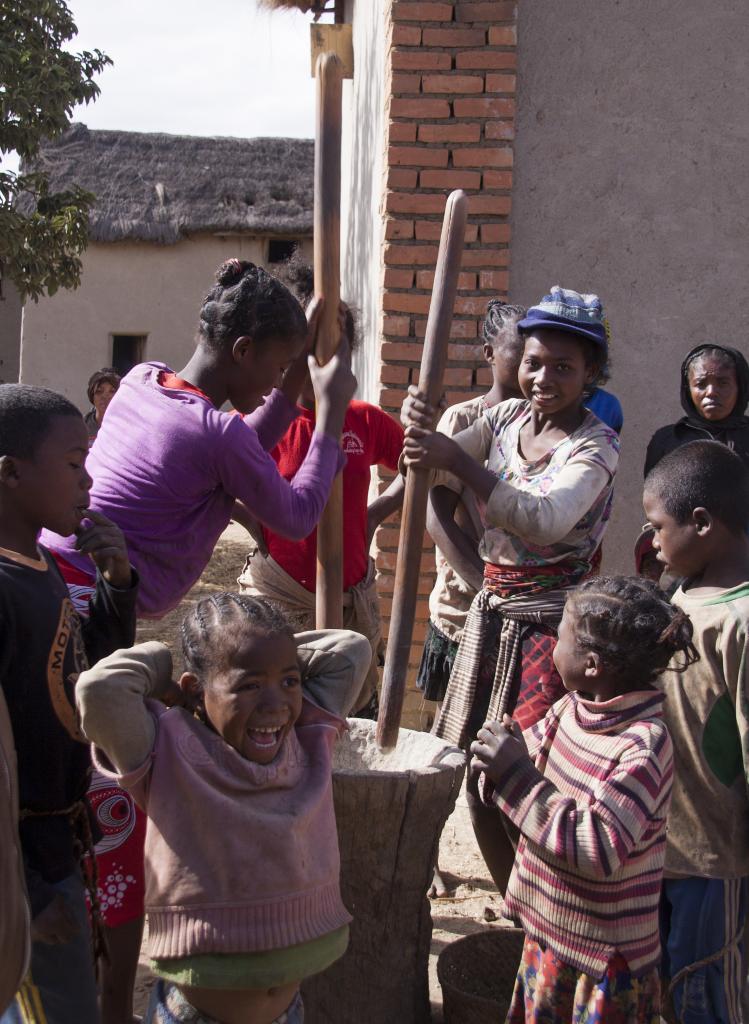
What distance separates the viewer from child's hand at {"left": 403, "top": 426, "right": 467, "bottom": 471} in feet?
9.48

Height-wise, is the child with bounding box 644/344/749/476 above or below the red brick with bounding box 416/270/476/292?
below

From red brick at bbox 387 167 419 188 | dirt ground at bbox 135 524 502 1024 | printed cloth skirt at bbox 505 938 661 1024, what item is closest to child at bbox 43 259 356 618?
printed cloth skirt at bbox 505 938 661 1024

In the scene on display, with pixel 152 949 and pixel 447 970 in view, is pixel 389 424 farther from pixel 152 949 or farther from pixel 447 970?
pixel 152 949

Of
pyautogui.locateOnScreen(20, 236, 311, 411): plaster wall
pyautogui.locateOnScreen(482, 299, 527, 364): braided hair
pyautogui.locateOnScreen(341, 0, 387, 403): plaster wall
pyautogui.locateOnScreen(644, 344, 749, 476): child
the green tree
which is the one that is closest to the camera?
pyautogui.locateOnScreen(482, 299, 527, 364): braided hair

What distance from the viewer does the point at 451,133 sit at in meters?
5.04

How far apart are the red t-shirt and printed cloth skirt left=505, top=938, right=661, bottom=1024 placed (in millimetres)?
1782

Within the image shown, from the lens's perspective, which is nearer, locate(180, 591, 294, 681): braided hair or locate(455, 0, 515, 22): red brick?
locate(180, 591, 294, 681): braided hair

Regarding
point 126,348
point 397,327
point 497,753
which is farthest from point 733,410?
point 126,348

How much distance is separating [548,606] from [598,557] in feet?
0.99

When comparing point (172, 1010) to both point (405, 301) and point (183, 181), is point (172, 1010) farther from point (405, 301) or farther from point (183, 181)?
point (183, 181)

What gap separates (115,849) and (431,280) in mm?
3320

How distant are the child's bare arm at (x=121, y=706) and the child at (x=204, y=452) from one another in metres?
0.52

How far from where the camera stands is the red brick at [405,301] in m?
5.11

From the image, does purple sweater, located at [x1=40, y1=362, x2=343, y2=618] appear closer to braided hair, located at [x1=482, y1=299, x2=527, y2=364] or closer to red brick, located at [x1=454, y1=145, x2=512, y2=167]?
braided hair, located at [x1=482, y1=299, x2=527, y2=364]
